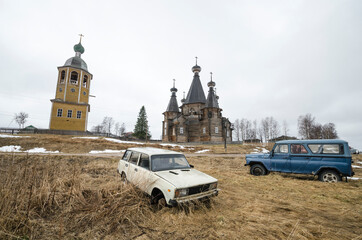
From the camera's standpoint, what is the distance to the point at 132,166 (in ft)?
18.5

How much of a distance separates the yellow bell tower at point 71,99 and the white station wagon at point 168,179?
3084 centimetres

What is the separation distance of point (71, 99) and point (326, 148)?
37.1 meters

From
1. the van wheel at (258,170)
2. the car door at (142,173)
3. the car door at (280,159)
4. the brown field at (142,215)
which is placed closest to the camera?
the brown field at (142,215)

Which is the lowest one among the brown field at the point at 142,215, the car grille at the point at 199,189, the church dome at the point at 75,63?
Answer: the brown field at the point at 142,215

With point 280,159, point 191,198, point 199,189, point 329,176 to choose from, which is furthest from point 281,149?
point 191,198

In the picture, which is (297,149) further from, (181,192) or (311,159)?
(181,192)

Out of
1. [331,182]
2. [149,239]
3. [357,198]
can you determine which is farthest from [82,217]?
[331,182]

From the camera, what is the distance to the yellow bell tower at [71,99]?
29.1 m

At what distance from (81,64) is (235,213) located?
3940cm

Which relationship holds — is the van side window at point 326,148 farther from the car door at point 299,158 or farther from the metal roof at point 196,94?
the metal roof at point 196,94

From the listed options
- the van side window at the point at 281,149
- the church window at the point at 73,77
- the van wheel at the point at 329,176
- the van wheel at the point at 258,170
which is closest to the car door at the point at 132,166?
the van wheel at the point at 258,170

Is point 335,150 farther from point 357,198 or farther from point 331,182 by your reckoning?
point 357,198

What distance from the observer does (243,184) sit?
6.74 metres

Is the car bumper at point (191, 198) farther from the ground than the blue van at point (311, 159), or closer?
closer
